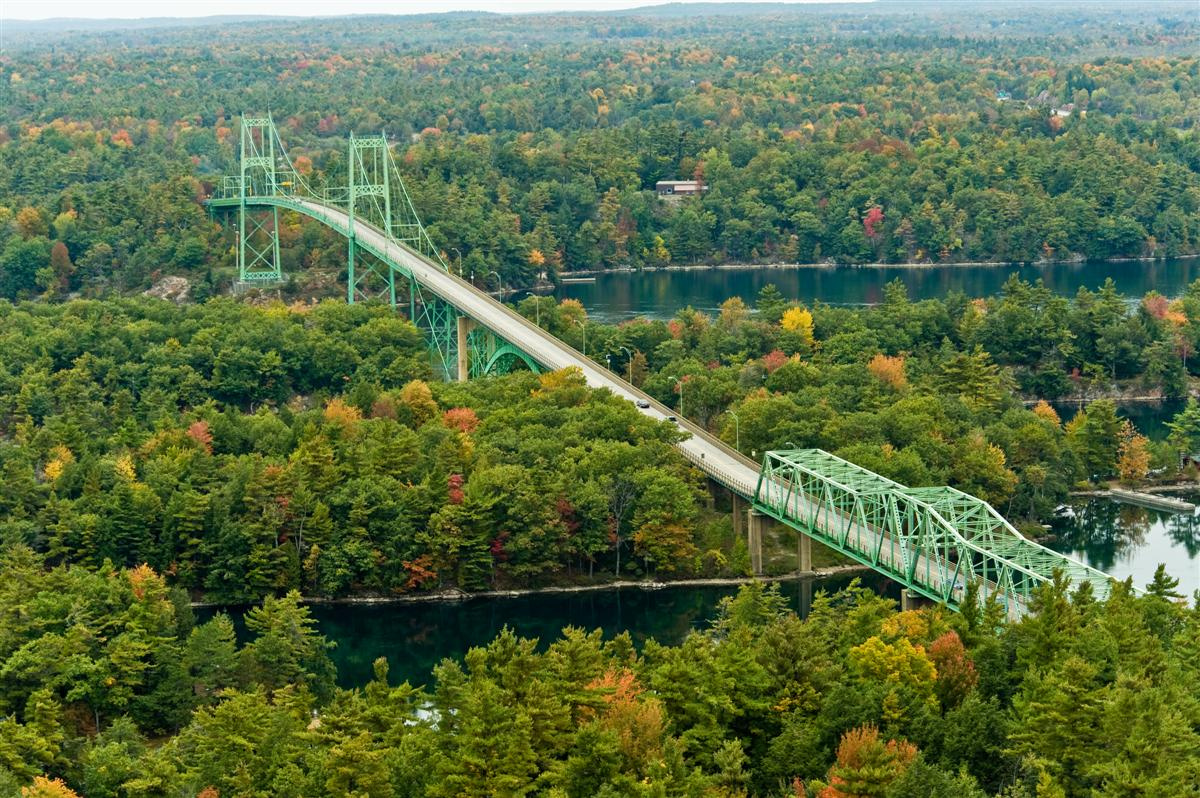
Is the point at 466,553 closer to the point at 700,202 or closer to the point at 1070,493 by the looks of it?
the point at 1070,493

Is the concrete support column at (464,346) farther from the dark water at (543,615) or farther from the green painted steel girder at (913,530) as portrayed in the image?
the dark water at (543,615)

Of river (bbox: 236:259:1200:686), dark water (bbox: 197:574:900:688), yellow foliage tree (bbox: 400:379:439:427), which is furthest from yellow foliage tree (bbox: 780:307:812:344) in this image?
dark water (bbox: 197:574:900:688)

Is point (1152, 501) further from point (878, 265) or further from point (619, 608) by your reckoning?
point (878, 265)

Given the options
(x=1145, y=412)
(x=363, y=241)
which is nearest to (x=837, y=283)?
(x=363, y=241)

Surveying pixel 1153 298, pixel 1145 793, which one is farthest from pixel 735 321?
pixel 1145 793

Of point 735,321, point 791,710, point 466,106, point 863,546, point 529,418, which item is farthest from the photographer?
point 466,106

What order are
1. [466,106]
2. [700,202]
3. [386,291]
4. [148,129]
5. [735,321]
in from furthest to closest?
[466,106] < [148,129] < [700,202] < [386,291] < [735,321]

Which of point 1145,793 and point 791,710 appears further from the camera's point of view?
point 791,710
